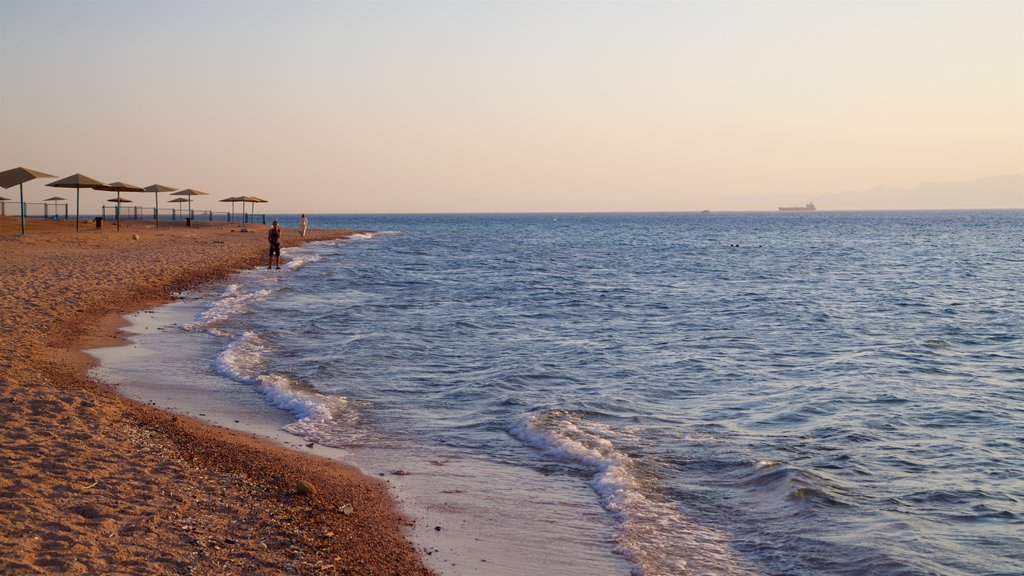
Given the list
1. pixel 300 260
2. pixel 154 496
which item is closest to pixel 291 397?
pixel 154 496

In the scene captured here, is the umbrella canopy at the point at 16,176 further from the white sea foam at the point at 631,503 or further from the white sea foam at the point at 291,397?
the white sea foam at the point at 631,503

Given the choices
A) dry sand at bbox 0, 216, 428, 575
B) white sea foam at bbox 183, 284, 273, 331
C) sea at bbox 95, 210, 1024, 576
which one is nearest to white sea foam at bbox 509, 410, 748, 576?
sea at bbox 95, 210, 1024, 576

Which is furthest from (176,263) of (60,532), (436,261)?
(60,532)

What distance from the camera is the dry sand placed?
18.0 ft

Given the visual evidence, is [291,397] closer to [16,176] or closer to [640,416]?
[640,416]

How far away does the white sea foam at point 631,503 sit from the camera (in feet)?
21.5

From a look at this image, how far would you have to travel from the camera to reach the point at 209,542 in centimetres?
582

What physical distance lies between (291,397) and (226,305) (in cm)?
1032

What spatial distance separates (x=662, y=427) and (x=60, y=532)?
719 cm

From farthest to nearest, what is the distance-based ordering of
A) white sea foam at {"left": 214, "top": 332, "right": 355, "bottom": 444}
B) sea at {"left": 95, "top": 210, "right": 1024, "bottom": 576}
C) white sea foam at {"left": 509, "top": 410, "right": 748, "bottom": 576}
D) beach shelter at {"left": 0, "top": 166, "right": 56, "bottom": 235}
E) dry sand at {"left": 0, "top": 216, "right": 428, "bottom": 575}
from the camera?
beach shelter at {"left": 0, "top": 166, "right": 56, "bottom": 235}, white sea foam at {"left": 214, "top": 332, "right": 355, "bottom": 444}, sea at {"left": 95, "top": 210, "right": 1024, "bottom": 576}, white sea foam at {"left": 509, "top": 410, "right": 748, "bottom": 576}, dry sand at {"left": 0, "top": 216, "right": 428, "bottom": 575}

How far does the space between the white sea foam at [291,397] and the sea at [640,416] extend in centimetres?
6

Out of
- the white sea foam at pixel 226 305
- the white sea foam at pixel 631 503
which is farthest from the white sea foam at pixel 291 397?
the white sea foam at pixel 226 305

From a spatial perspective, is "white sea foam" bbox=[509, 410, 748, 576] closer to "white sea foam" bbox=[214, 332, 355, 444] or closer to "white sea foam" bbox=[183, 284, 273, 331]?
"white sea foam" bbox=[214, 332, 355, 444]

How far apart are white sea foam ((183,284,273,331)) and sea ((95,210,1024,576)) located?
0.13 metres
